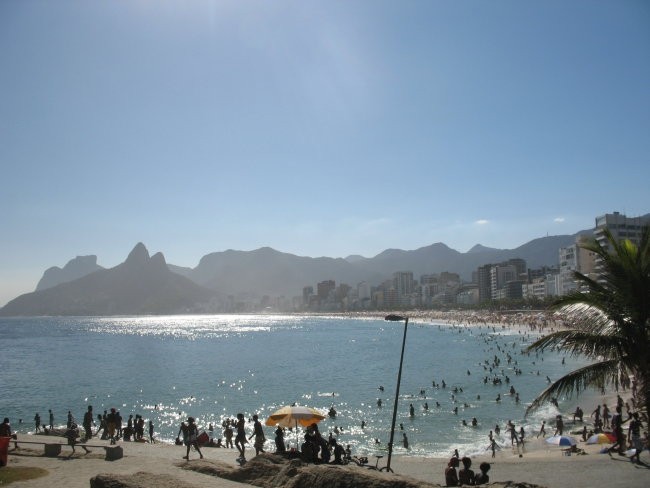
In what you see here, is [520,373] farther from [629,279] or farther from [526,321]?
[526,321]

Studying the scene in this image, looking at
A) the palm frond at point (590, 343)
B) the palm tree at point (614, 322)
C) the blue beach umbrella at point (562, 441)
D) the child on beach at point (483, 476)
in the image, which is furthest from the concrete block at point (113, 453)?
the blue beach umbrella at point (562, 441)

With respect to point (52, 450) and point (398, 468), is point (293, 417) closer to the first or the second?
point (398, 468)

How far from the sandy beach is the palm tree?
6.95m

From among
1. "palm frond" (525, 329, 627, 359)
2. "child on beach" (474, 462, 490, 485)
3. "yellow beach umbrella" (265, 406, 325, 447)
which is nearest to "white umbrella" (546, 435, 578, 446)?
"child on beach" (474, 462, 490, 485)

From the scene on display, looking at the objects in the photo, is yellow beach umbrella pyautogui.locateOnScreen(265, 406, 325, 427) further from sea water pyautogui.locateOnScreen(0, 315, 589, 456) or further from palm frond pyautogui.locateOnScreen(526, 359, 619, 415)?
palm frond pyautogui.locateOnScreen(526, 359, 619, 415)

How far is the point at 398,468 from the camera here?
19812mm

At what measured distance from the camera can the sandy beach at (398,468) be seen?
14.1m

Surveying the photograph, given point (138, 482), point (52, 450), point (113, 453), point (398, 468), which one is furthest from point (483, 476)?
point (52, 450)

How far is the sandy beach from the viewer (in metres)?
14.1

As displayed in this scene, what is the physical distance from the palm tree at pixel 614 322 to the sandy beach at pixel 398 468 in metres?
6.95

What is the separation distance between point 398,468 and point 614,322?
1391 centimetres

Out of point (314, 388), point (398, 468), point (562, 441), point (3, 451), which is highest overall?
point (3, 451)

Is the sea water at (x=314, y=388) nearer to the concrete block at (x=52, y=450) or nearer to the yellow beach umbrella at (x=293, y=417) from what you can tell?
the yellow beach umbrella at (x=293, y=417)

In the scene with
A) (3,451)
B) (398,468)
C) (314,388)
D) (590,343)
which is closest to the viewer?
(590,343)
